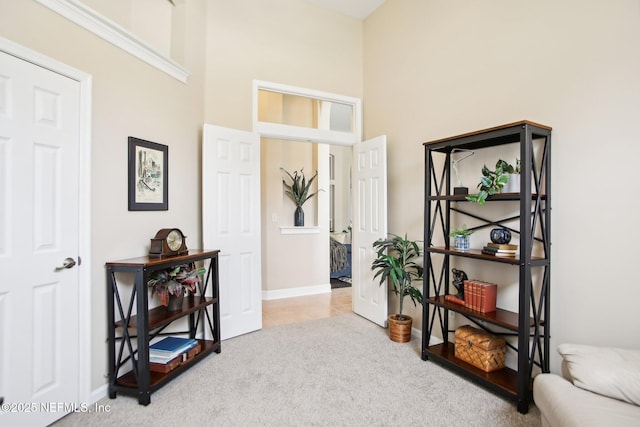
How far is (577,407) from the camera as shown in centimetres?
140

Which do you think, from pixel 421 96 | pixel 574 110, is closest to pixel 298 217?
pixel 421 96

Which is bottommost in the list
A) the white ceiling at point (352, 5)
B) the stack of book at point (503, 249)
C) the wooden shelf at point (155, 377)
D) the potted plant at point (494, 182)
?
the wooden shelf at point (155, 377)

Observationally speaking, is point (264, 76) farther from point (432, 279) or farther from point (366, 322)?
point (366, 322)

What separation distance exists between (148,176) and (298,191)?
8.41 feet

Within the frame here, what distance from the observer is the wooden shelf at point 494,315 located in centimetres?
212

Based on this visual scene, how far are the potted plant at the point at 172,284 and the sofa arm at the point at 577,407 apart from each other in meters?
2.36

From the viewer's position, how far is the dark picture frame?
8.07 feet

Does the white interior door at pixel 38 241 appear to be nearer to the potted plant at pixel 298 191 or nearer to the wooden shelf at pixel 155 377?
the wooden shelf at pixel 155 377

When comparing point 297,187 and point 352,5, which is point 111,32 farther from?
point 297,187

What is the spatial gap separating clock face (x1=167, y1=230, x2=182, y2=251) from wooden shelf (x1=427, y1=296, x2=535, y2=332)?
7.05ft

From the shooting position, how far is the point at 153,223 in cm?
268

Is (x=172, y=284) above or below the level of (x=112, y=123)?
below

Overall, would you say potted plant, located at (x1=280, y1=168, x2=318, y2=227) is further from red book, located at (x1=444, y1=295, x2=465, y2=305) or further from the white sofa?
the white sofa

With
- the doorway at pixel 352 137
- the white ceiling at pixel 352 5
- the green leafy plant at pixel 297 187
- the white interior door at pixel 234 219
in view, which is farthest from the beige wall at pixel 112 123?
the green leafy plant at pixel 297 187
